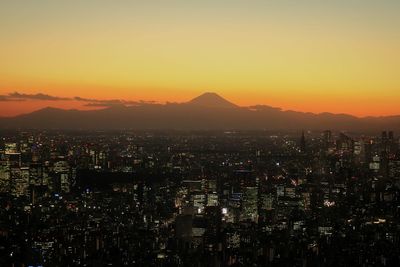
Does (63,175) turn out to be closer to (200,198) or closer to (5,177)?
(5,177)

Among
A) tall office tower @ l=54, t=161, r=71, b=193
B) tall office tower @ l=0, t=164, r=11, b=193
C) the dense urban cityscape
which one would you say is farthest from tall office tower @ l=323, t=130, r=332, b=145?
tall office tower @ l=0, t=164, r=11, b=193

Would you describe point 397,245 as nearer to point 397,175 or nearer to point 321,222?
point 321,222

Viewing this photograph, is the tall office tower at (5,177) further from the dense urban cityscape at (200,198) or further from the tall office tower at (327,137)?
the tall office tower at (327,137)

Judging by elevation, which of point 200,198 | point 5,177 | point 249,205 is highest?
point 5,177

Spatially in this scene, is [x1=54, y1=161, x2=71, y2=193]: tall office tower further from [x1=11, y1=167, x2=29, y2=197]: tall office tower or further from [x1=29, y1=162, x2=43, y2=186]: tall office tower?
[x1=11, y1=167, x2=29, y2=197]: tall office tower

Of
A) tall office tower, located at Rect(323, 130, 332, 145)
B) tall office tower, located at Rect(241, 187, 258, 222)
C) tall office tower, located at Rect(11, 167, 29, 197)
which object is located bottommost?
tall office tower, located at Rect(241, 187, 258, 222)

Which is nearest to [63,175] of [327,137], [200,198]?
[200,198]
